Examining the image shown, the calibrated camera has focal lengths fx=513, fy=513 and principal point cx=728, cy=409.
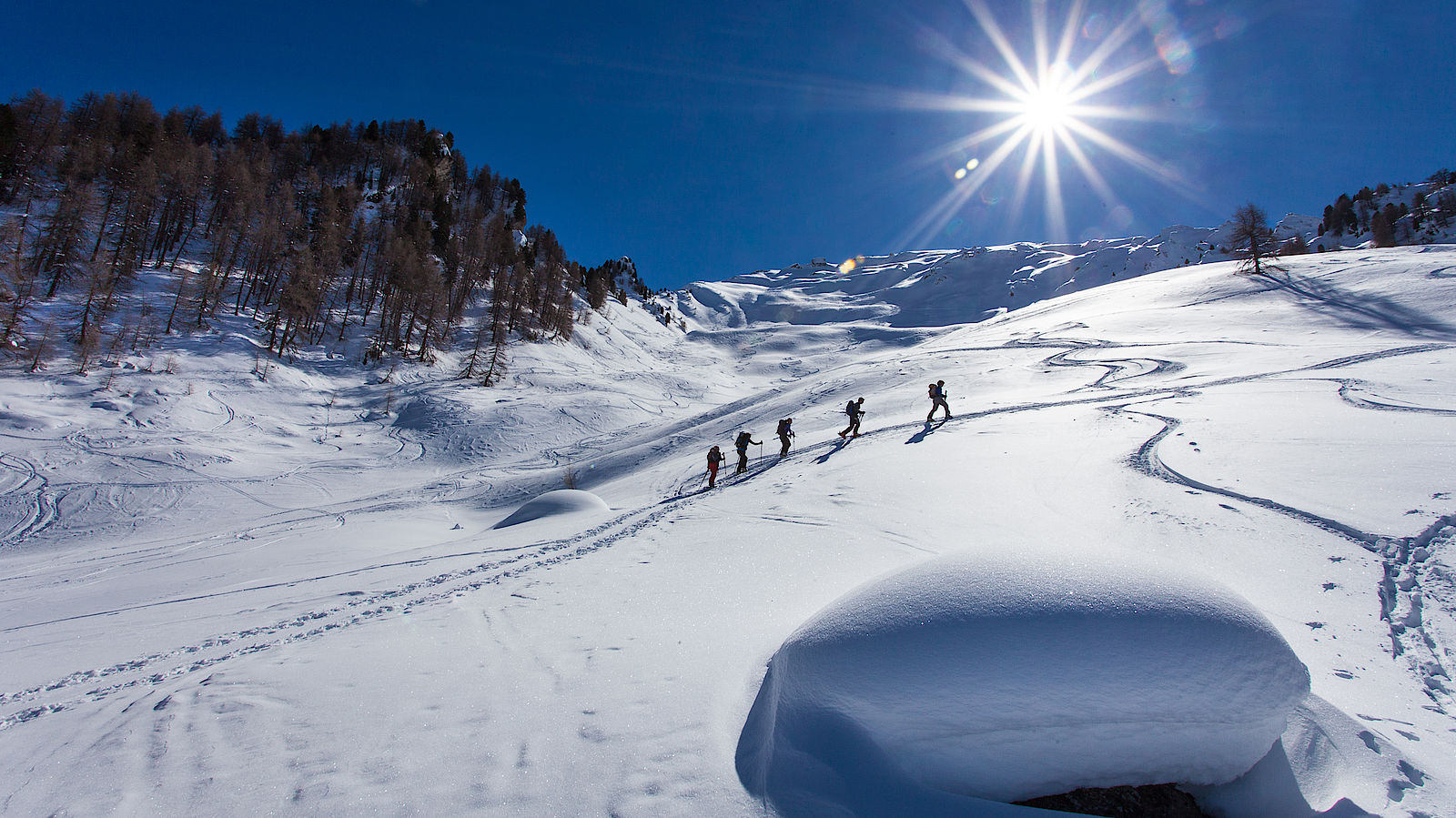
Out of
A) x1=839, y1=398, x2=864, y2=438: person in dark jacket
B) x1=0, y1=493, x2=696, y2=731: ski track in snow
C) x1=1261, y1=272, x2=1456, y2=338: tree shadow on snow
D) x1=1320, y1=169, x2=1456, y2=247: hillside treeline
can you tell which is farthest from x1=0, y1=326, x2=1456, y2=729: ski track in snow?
x1=1320, y1=169, x2=1456, y2=247: hillside treeline

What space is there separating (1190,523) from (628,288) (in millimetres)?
98380

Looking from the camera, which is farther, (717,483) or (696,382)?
(696,382)

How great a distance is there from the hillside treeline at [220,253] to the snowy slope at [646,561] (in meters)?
9.99

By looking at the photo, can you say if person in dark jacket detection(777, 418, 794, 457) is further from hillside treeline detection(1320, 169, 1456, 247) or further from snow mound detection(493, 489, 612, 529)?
hillside treeline detection(1320, 169, 1456, 247)

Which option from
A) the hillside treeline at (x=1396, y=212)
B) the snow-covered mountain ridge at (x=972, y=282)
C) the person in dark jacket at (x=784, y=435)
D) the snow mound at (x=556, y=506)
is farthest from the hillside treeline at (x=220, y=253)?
the hillside treeline at (x=1396, y=212)

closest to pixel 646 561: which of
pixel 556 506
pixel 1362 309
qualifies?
pixel 556 506

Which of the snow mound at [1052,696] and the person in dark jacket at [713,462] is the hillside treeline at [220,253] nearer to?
the person in dark jacket at [713,462]

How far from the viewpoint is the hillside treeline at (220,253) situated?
97.9ft

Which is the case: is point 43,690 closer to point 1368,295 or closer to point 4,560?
point 4,560

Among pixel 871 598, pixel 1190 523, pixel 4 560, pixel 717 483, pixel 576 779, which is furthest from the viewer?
pixel 717 483

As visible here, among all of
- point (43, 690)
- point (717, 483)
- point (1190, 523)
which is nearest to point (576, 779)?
point (43, 690)

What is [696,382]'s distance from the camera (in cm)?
4084

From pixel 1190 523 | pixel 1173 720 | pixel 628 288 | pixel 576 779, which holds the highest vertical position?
pixel 628 288

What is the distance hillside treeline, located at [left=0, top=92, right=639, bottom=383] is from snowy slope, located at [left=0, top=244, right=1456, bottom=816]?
393 inches
